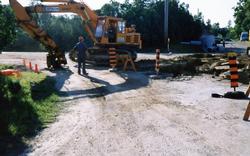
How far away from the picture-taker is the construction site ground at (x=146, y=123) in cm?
812

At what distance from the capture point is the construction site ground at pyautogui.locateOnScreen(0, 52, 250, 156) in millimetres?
8117

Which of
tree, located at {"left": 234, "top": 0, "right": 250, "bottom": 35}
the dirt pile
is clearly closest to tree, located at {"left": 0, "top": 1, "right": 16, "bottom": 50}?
the dirt pile

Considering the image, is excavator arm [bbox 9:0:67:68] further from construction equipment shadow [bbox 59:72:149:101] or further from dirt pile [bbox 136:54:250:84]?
construction equipment shadow [bbox 59:72:149:101]

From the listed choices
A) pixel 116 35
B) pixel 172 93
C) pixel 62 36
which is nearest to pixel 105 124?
pixel 172 93

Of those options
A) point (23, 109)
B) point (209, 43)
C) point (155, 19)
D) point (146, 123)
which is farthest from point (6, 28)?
point (155, 19)

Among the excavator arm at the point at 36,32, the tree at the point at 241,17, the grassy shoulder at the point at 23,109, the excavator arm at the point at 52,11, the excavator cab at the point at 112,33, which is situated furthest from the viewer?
the tree at the point at 241,17

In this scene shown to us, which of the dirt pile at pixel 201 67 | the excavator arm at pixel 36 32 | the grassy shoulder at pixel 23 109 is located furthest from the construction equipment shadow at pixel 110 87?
the excavator arm at pixel 36 32

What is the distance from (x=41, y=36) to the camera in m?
24.9

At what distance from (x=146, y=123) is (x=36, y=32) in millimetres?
15770

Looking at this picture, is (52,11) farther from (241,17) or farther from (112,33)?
(241,17)

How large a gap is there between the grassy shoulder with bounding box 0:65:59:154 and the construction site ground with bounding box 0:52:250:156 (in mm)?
332

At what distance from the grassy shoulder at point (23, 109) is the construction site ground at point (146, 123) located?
332 mm

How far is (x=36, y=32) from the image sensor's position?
2456 cm

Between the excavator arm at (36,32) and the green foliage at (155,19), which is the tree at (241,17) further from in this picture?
the excavator arm at (36,32)
